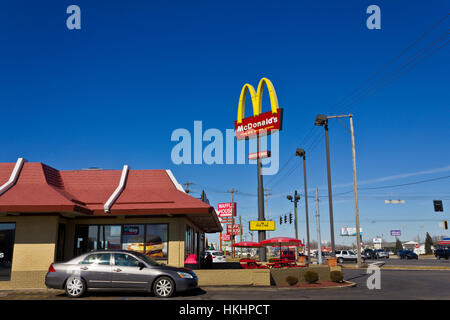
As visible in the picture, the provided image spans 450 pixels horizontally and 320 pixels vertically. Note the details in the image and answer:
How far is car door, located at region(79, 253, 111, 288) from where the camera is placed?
43.6 feet

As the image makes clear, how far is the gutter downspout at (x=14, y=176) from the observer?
17.8 m

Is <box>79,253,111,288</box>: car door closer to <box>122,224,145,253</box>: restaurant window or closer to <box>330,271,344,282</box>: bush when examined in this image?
<box>122,224,145,253</box>: restaurant window

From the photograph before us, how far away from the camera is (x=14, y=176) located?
1881 centimetres

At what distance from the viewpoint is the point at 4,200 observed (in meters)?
16.5

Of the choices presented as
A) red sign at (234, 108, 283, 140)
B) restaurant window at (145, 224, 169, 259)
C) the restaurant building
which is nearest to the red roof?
the restaurant building

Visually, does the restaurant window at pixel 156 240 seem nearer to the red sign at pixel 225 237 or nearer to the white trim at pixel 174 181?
the white trim at pixel 174 181

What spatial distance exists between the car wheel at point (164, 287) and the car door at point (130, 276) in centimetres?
30

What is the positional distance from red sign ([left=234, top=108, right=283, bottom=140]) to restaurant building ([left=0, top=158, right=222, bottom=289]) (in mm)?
9991

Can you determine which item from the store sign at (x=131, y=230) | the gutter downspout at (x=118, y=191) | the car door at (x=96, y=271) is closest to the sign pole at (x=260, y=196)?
the gutter downspout at (x=118, y=191)

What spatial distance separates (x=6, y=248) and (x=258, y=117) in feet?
61.6

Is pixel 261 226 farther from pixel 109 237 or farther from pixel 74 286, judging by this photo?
pixel 74 286
